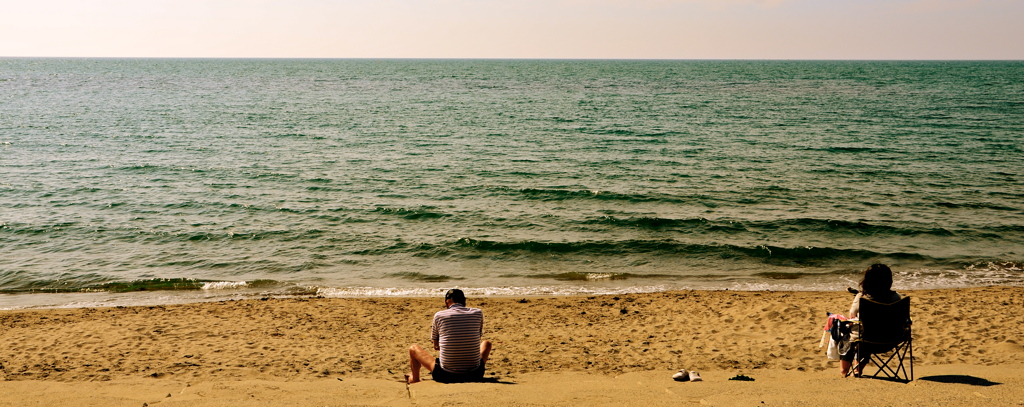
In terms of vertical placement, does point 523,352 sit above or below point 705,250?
below

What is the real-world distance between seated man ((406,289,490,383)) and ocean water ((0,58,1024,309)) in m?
6.12

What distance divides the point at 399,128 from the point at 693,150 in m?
18.0

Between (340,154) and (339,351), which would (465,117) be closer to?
(340,154)

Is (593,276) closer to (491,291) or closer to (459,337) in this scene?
(491,291)

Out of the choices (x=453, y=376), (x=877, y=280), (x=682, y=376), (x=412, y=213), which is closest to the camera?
(x=877, y=280)

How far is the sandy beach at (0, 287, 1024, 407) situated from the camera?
22.6 ft

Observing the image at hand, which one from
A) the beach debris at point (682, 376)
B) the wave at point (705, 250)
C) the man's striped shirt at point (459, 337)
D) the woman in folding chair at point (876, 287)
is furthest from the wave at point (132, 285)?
the woman in folding chair at point (876, 287)

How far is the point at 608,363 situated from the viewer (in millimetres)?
9055

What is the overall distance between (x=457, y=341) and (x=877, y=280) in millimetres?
4725

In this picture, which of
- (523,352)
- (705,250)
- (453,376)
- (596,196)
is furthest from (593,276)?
(453,376)

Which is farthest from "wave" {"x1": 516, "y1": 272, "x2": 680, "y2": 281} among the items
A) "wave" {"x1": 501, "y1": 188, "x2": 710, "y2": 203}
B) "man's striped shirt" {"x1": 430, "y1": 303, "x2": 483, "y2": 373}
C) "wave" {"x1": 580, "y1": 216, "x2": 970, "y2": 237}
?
"man's striped shirt" {"x1": 430, "y1": 303, "x2": 483, "y2": 373}

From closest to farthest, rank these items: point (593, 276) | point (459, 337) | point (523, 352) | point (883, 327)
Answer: point (883, 327) → point (459, 337) → point (523, 352) → point (593, 276)

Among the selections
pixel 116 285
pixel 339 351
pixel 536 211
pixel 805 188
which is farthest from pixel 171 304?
pixel 805 188

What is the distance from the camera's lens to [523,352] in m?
9.58
